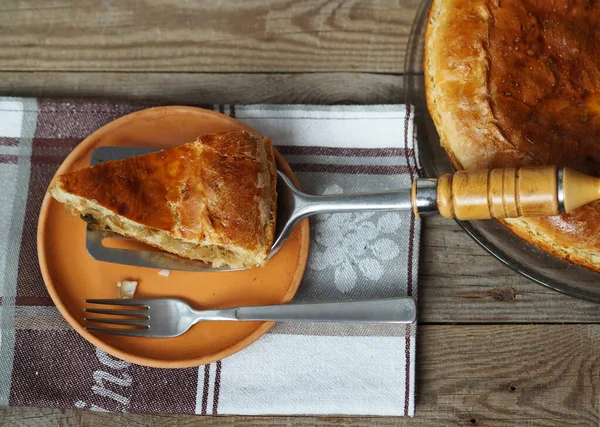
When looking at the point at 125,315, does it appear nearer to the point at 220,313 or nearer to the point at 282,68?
the point at 220,313

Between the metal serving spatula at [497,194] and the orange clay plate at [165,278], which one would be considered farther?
the orange clay plate at [165,278]

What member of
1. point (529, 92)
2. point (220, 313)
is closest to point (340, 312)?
point (220, 313)

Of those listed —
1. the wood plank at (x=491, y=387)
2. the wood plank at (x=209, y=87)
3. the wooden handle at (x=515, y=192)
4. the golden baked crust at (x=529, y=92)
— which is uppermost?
the wood plank at (x=209, y=87)

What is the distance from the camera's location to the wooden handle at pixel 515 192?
114 cm

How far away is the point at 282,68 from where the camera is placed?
6.06 ft

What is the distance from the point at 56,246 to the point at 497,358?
129 centimetres

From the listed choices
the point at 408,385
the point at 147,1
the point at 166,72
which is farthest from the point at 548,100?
the point at 147,1

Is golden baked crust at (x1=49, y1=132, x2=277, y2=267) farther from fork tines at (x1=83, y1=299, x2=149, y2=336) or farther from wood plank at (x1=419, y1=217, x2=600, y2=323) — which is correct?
wood plank at (x1=419, y1=217, x2=600, y2=323)

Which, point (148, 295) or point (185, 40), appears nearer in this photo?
point (148, 295)

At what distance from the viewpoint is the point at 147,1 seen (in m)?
1.88

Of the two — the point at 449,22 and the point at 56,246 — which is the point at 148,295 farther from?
the point at 449,22

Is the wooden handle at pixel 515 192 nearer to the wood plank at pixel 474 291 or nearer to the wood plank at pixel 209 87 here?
the wood plank at pixel 474 291

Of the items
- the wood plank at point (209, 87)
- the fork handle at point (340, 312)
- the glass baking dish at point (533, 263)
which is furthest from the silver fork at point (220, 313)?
the wood plank at point (209, 87)

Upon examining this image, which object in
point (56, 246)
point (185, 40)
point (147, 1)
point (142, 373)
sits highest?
point (147, 1)
